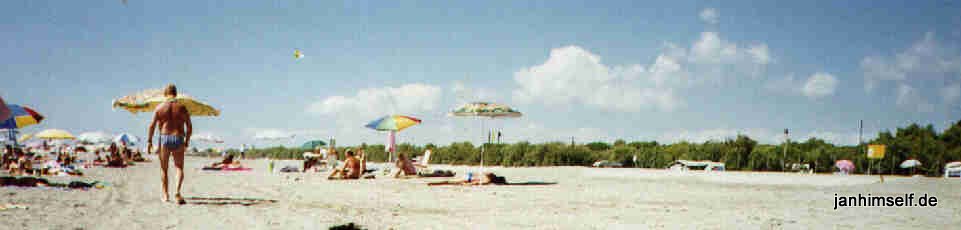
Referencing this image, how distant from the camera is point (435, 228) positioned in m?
5.31

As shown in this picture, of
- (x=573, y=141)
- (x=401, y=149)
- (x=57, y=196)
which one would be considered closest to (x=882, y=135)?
(x=573, y=141)

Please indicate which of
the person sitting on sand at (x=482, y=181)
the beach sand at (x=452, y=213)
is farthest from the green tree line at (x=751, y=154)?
the beach sand at (x=452, y=213)

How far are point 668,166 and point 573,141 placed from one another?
726 centimetres

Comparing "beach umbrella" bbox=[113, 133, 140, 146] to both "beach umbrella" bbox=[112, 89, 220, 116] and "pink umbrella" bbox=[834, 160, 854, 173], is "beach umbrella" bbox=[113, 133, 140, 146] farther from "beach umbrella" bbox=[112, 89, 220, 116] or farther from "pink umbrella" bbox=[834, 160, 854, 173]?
"pink umbrella" bbox=[834, 160, 854, 173]

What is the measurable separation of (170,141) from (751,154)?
26243 millimetres

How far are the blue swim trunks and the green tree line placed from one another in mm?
21777

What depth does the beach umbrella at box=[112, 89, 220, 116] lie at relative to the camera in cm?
1048

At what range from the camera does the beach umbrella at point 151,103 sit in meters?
10.5

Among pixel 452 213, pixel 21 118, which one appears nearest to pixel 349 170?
pixel 21 118

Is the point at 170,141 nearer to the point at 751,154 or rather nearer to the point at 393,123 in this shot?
the point at 393,123

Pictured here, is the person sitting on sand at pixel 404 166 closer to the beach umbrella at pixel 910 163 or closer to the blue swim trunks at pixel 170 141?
the blue swim trunks at pixel 170 141

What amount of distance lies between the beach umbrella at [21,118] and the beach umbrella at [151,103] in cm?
Result: 165

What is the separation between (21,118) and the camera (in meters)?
12.5

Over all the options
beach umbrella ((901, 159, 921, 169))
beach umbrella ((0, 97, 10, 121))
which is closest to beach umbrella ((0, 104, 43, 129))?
beach umbrella ((0, 97, 10, 121))
